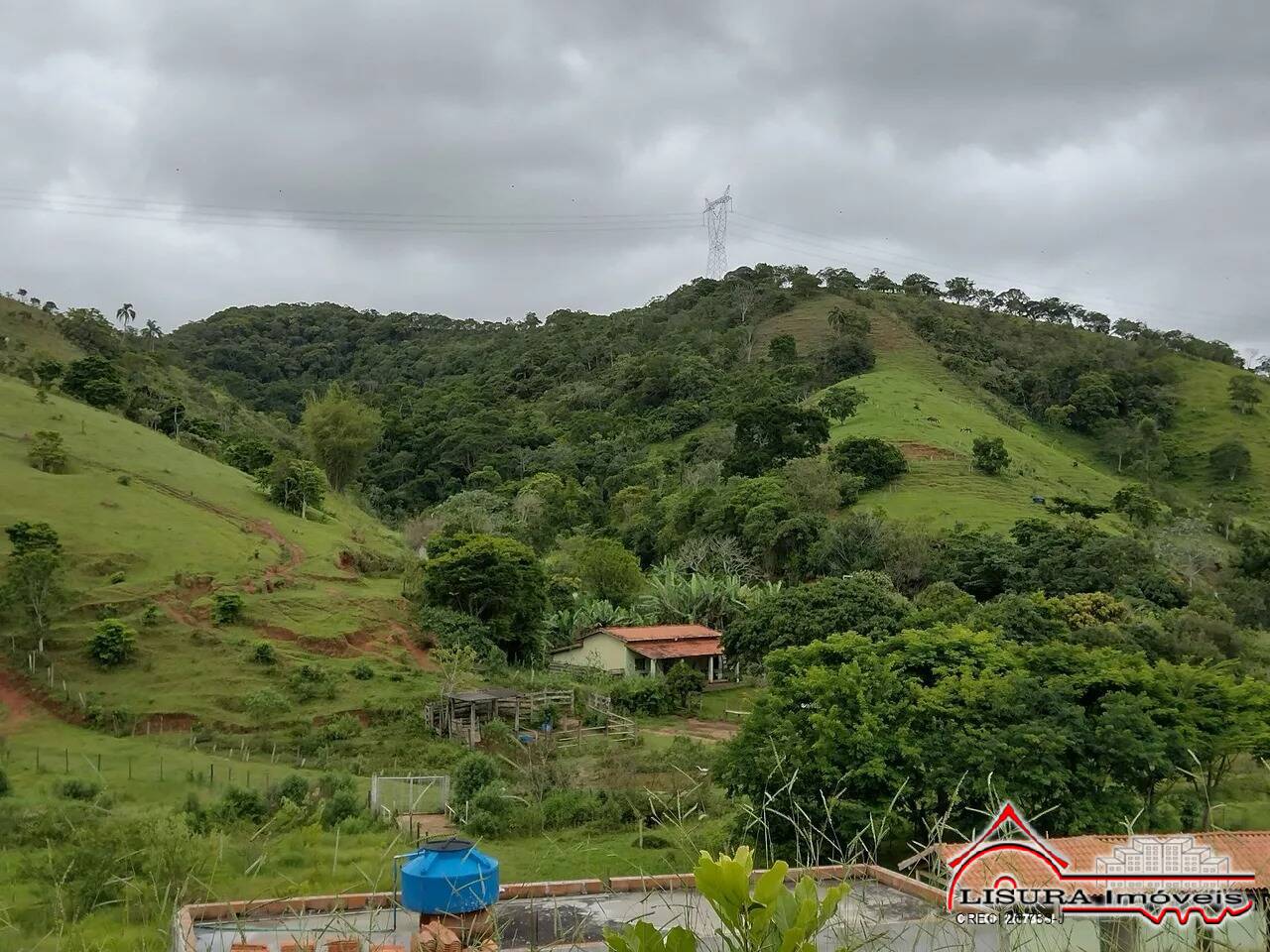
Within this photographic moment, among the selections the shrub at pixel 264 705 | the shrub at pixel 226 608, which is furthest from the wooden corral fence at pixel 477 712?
the shrub at pixel 226 608

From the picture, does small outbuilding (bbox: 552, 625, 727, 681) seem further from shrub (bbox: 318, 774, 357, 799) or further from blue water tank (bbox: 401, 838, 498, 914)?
blue water tank (bbox: 401, 838, 498, 914)

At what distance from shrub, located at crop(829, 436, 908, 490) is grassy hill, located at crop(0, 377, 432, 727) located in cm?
2056

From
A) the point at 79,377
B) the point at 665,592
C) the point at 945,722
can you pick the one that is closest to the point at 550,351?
the point at 79,377

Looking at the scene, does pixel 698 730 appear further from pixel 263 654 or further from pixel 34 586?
pixel 34 586

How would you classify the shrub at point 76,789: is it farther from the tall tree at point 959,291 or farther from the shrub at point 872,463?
the tall tree at point 959,291

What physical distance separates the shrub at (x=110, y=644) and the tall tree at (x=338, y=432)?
23.6 m

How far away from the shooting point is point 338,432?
45812 mm

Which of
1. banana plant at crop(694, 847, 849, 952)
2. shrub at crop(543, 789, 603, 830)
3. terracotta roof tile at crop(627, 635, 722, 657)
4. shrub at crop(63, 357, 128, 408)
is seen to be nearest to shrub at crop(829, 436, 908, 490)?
terracotta roof tile at crop(627, 635, 722, 657)

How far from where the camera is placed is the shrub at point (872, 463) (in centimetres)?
4406

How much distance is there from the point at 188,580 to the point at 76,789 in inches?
451

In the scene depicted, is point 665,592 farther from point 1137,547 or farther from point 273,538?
point 1137,547

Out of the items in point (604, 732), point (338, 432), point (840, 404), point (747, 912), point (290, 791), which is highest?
point (840, 404)

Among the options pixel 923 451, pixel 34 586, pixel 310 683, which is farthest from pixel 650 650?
pixel 923 451

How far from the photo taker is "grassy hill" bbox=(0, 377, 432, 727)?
22422mm
